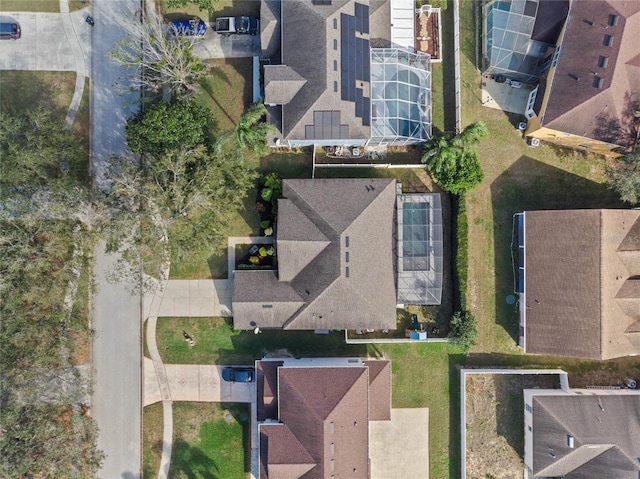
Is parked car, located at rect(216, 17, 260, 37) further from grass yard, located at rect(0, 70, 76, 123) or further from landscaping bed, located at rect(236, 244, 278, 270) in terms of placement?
landscaping bed, located at rect(236, 244, 278, 270)

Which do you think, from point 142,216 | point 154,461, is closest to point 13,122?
point 142,216

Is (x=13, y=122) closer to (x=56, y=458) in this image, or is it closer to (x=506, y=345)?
(x=56, y=458)

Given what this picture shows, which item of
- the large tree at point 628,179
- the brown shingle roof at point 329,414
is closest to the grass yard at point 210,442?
the brown shingle roof at point 329,414

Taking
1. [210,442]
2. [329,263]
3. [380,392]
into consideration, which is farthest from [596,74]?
[210,442]

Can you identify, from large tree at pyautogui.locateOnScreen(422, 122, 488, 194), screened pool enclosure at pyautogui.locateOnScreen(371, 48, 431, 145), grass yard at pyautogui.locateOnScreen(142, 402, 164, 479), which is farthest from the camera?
grass yard at pyautogui.locateOnScreen(142, 402, 164, 479)

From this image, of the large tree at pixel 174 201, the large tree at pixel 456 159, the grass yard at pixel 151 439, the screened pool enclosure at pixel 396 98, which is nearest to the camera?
the large tree at pixel 174 201

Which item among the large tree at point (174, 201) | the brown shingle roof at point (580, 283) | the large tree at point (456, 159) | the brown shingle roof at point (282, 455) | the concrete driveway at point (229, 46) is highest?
the concrete driveway at point (229, 46)

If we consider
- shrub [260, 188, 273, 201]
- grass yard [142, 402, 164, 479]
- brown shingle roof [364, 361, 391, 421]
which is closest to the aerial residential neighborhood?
grass yard [142, 402, 164, 479]

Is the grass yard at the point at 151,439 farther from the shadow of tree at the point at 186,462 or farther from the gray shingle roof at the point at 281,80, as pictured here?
the gray shingle roof at the point at 281,80
